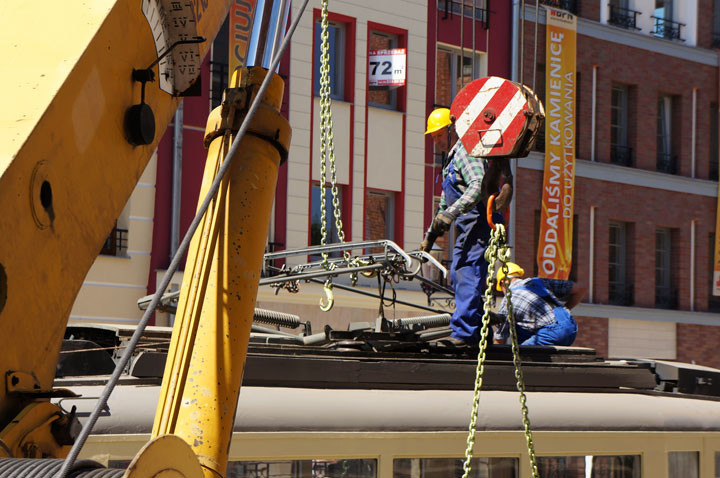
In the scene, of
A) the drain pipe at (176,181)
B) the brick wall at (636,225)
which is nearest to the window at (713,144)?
the brick wall at (636,225)

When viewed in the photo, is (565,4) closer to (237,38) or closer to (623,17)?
(623,17)

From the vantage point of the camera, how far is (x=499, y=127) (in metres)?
5.21

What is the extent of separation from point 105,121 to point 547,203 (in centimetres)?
2154

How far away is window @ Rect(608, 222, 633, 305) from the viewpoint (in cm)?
2609

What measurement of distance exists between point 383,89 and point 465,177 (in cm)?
1609

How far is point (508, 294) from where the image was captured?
4.77m

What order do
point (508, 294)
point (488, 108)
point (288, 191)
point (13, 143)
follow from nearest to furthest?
1. point (13, 143)
2. point (508, 294)
3. point (488, 108)
4. point (288, 191)

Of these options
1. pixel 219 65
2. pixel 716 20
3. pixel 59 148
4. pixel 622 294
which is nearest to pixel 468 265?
pixel 59 148

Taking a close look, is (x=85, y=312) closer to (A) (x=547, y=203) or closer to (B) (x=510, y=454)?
(A) (x=547, y=203)

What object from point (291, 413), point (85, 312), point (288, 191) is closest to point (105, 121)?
point (291, 413)

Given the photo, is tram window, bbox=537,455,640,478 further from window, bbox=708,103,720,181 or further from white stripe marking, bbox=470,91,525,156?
window, bbox=708,103,720,181

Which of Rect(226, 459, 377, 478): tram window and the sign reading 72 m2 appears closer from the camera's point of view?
Rect(226, 459, 377, 478): tram window

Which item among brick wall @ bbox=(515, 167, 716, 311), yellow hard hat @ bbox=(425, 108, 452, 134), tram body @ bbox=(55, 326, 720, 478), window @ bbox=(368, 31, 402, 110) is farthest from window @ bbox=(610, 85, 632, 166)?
tram body @ bbox=(55, 326, 720, 478)

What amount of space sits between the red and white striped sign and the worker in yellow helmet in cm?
53
